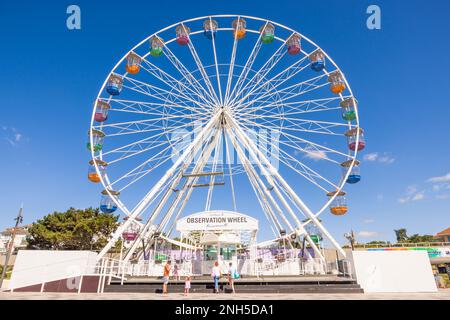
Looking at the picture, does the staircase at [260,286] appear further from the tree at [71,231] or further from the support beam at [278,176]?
the tree at [71,231]

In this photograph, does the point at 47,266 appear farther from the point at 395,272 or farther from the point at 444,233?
the point at 444,233

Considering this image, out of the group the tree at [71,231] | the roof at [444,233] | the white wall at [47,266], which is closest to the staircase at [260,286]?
the white wall at [47,266]

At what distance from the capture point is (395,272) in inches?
465

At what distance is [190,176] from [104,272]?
8207 mm

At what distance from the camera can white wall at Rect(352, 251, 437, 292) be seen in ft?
38.5

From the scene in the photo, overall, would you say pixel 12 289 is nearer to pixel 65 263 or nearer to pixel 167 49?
pixel 65 263

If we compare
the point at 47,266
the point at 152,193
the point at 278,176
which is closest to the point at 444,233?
the point at 278,176

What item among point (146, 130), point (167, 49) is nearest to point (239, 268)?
point (146, 130)

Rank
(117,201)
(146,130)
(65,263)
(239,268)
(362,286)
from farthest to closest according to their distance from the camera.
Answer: (146,130)
(117,201)
(239,268)
(65,263)
(362,286)

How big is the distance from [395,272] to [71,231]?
3487 cm

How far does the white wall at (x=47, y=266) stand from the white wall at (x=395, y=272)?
38.1ft

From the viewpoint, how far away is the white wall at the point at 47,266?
1224cm

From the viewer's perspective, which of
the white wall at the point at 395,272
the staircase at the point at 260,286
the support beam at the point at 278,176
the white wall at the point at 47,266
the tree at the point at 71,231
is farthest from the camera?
the tree at the point at 71,231

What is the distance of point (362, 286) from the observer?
38.1 feet
